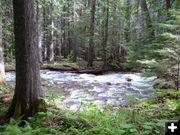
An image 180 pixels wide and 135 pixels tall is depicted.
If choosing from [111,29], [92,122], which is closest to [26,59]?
[92,122]

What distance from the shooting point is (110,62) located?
80.9ft

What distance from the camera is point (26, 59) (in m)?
6.32

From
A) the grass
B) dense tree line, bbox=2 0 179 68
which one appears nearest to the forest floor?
the grass

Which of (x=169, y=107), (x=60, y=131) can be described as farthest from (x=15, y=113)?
(x=169, y=107)

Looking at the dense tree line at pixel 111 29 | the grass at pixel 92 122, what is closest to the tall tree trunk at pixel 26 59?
the grass at pixel 92 122

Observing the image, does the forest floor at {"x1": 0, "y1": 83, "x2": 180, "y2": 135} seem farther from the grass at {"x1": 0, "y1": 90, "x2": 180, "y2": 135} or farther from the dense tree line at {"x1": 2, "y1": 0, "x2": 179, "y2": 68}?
the dense tree line at {"x1": 2, "y1": 0, "x2": 179, "y2": 68}

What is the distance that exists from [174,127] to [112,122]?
3104 mm

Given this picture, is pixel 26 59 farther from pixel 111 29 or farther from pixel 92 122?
pixel 111 29

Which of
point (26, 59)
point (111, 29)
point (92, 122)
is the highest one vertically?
point (111, 29)

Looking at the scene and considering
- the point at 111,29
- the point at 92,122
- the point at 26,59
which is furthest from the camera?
the point at 111,29

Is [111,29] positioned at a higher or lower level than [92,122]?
higher

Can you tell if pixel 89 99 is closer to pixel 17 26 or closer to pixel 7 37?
pixel 17 26

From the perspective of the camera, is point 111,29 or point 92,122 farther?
point 111,29

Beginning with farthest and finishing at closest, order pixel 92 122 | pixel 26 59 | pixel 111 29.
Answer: pixel 111 29
pixel 26 59
pixel 92 122
